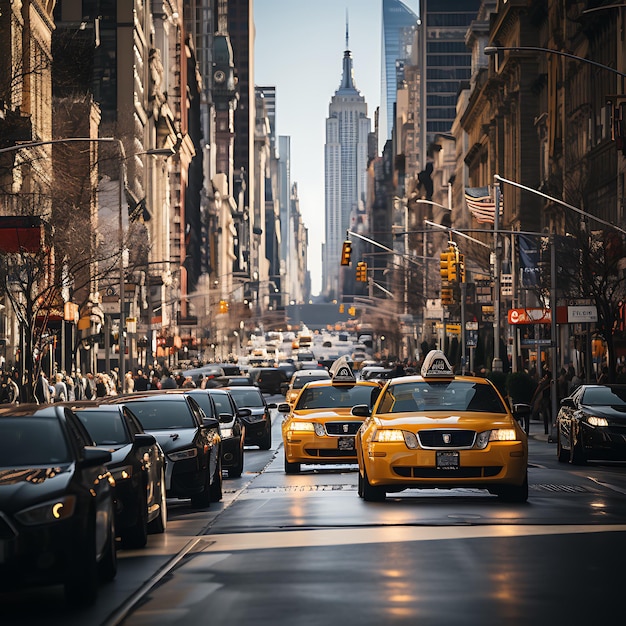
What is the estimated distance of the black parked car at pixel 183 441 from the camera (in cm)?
1941

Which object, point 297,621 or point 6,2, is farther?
point 6,2

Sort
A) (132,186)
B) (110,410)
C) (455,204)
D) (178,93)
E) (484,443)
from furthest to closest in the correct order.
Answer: (178,93) → (455,204) → (132,186) → (484,443) → (110,410)

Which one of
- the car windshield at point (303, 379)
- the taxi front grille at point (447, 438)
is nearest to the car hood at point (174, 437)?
the taxi front grille at point (447, 438)

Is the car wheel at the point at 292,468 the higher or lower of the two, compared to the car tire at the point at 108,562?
lower

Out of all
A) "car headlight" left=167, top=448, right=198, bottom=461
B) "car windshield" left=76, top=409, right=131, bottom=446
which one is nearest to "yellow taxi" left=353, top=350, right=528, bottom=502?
"car headlight" left=167, top=448, right=198, bottom=461

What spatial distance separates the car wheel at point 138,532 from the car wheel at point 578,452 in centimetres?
1542

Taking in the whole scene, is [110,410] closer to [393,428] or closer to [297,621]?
[393,428]

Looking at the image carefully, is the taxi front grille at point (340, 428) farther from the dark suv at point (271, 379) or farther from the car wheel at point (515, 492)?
the dark suv at point (271, 379)

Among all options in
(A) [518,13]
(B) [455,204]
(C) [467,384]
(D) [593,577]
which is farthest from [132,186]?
(D) [593,577]

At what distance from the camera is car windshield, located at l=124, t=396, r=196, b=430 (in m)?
20.5

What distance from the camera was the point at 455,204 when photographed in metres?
150

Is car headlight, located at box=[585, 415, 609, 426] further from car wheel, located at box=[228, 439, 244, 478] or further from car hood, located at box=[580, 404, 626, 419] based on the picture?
car wheel, located at box=[228, 439, 244, 478]

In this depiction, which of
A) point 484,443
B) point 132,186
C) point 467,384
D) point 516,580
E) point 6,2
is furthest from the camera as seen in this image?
point 132,186

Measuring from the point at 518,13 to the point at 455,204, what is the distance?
173 ft
